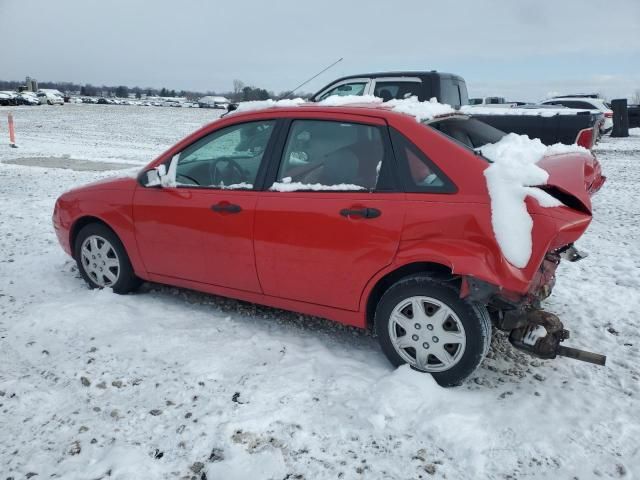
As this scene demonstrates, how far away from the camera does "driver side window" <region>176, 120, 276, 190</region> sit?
393 cm

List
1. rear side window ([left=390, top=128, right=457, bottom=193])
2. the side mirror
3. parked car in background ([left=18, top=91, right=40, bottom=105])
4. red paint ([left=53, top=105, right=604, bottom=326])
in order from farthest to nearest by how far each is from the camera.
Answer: parked car in background ([left=18, top=91, right=40, bottom=105]) → the side mirror → rear side window ([left=390, top=128, right=457, bottom=193]) → red paint ([left=53, top=105, right=604, bottom=326])

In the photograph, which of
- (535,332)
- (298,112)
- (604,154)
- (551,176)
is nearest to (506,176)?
(551,176)

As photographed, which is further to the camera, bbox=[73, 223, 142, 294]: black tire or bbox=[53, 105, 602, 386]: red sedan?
→ bbox=[73, 223, 142, 294]: black tire

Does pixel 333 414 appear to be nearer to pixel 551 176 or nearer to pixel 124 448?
pixel 124 448

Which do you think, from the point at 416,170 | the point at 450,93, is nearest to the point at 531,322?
the point at 416,170

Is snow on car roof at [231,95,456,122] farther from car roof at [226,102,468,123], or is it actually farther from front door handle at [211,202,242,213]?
front door handle at [211,202,242,213]

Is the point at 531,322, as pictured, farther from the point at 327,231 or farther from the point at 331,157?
the point at 331,157

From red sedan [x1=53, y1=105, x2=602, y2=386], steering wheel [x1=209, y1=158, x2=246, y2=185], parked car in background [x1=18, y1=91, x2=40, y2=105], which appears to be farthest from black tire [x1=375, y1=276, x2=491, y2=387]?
parked car in background [x1=18, y1=91, x2=40, y2=105]

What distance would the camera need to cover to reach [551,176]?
3.17 metres

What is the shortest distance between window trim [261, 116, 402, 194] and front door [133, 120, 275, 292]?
0.37 ft

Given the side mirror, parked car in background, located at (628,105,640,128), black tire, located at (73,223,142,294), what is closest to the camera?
the side mirror

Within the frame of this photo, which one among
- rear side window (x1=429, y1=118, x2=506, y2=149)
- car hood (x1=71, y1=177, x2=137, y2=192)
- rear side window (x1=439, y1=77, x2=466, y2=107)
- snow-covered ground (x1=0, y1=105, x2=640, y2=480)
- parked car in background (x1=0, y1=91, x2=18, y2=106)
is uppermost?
parked car in background (x1=0, y1=91, x2=18, y2=106)

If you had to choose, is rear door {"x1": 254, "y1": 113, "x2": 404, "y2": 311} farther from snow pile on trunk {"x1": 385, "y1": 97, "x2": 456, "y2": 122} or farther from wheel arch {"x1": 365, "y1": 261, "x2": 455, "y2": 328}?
snow pile on trunk {"x1": 385, "y1": 97, "x2": 456, "y2": 122}

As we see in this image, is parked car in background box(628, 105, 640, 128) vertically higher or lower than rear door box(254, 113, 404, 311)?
higher
